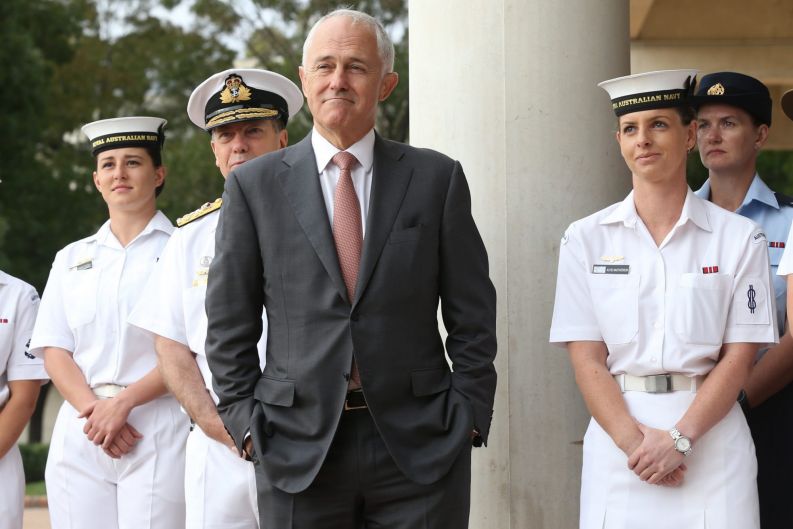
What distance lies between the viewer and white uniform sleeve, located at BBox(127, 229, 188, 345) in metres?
4.56

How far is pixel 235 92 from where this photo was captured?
469 centimetres

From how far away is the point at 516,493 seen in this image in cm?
457

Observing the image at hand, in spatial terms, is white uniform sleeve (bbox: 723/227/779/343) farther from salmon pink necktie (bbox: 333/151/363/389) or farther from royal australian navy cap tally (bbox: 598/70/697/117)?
salmon pink necktie (bbox: 333/151/363/389)

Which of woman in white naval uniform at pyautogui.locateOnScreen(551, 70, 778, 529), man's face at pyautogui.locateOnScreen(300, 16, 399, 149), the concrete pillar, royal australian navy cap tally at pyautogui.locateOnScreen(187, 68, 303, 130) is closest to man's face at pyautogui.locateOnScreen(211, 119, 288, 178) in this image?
royal australian navy cap tally at pyautogui.locateOnScreen(187, 68, 303, 130)

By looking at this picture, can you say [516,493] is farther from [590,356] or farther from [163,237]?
[163,237]

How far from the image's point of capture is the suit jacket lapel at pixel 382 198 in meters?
3.57

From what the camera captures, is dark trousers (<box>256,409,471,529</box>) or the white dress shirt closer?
dark trousers (<box>256,409,471,529</box>)

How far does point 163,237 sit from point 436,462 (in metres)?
2.17

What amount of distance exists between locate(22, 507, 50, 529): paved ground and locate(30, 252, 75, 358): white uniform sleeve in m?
6.58

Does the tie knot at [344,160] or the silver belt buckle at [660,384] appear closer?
the tie knot at [344,160]

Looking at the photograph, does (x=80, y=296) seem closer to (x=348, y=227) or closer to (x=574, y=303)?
(x=348, y=227)

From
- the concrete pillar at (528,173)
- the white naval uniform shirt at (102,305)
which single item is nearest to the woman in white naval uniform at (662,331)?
the concrete pillar at (528,173)

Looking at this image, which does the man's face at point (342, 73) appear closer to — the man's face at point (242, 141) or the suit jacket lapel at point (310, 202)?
the suit jacket lapel at point (310, 202)

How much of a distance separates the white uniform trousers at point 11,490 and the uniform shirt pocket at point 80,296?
26.1 inches
